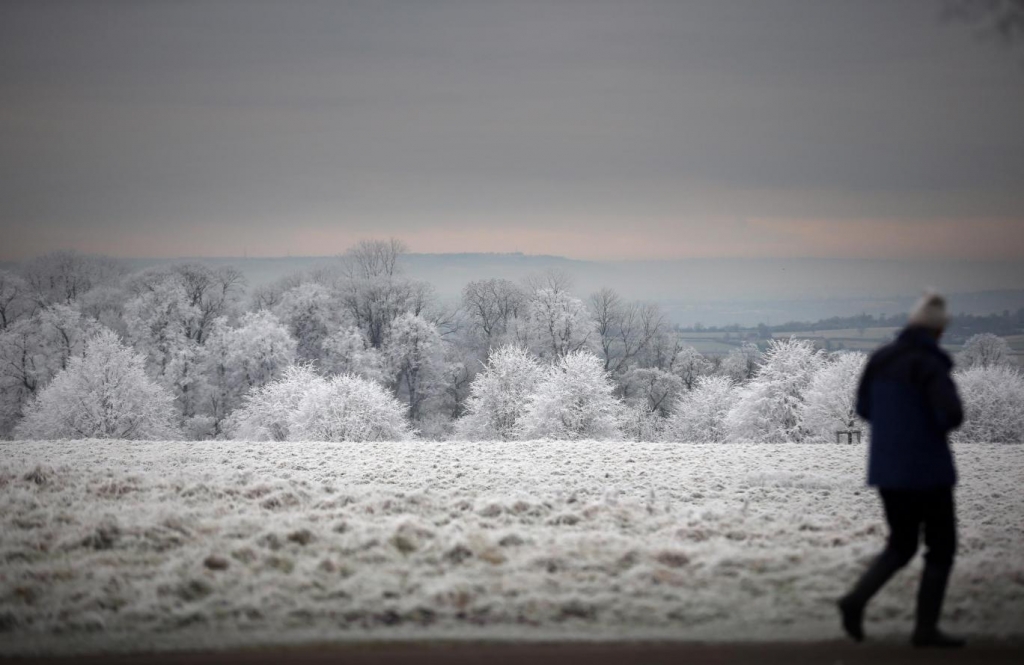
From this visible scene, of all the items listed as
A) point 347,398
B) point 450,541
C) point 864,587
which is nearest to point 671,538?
point 450,541

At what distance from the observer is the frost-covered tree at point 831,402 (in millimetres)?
53281

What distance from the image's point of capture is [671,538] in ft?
38.3

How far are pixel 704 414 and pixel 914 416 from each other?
6095cm

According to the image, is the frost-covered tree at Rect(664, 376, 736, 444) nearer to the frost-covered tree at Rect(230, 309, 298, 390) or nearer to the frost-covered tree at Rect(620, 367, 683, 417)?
the frost-covered tree at Rect(620, 367, 683, 417)

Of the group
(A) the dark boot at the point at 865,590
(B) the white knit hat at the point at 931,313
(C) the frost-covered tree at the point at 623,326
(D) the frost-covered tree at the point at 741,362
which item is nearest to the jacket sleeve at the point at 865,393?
(B) the white knit hat at the point at 931,313

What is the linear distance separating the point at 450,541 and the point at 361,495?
425 cm

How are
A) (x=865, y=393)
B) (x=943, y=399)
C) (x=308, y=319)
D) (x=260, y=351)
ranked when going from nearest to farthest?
(x=943, y=399) < (x=865, y=393) < (x=260, y=351) < (x=308, y=319)

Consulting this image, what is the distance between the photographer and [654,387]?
7356 cm

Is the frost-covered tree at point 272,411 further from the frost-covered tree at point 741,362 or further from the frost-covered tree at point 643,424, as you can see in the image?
the frost-covered tree at point 741,362

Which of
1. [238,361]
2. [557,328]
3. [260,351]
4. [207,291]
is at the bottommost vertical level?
[238,361]

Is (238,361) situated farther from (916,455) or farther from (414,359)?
(916,455)

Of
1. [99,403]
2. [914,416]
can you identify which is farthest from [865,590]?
[99,403]

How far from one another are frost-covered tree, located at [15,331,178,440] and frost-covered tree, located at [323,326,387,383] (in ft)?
54.9

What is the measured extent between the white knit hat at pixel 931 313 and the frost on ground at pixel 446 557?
3238mm
